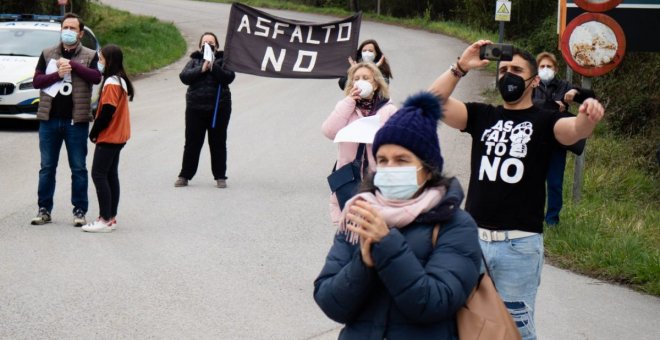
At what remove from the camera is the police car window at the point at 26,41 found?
18359 mm

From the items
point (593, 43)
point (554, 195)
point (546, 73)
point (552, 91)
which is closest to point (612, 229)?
point (554, 195)

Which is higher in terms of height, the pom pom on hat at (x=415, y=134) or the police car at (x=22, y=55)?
the pom pom on hat at (x=415, y=134)

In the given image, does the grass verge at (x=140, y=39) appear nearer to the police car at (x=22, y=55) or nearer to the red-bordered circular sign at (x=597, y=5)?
the police car at (x=22, y=55)

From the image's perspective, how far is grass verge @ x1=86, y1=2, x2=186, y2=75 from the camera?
28.0 m

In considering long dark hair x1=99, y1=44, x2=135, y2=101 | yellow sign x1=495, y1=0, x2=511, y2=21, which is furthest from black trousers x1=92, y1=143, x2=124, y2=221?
yellow sign x1=495, y1=0, x2=511, y2=21

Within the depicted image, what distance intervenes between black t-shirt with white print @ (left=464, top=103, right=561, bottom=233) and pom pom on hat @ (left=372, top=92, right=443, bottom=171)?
1.52 metres

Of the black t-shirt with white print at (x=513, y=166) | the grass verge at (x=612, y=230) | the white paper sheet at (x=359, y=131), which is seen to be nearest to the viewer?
the black t-shirt with white print at (x=513, y=166)

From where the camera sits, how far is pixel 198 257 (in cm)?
934

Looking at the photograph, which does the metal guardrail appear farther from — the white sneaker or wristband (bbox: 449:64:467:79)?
wristband (bbox: 449:64:467:79)

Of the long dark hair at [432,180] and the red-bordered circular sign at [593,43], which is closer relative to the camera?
the long dark hair at [432,180]

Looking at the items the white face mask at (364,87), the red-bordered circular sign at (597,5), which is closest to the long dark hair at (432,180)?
the white face mask at (364,87)

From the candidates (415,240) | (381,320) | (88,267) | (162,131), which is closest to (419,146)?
(415,240)

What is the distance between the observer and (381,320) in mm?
3764

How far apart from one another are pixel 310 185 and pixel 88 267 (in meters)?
4.66
